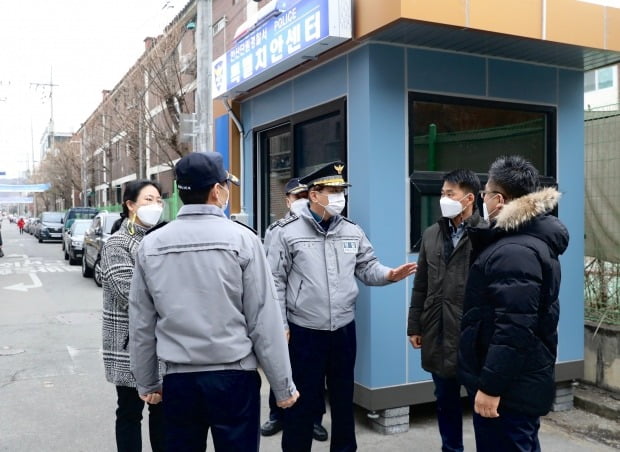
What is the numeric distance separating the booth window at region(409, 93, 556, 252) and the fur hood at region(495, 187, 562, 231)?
6.78 feet

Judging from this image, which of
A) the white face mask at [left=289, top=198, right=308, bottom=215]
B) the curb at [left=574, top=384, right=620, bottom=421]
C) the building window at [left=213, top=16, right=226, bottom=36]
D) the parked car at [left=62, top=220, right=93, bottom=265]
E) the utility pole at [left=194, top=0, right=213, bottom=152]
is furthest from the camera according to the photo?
the building window at [left=213, top=16, right=226, bottom=36]

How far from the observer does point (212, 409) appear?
8.44ft

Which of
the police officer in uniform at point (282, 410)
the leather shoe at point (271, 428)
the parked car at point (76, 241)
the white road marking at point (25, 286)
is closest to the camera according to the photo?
the police officer in uniform at point (282, 410)

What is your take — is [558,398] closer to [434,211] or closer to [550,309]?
[434,211]

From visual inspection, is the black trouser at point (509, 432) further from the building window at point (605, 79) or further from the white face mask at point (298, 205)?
the building window at point (605, 79)

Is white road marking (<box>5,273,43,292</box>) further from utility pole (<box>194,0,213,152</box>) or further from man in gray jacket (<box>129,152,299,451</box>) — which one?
man in gray jacket (<box>129,152,299,451</box>)

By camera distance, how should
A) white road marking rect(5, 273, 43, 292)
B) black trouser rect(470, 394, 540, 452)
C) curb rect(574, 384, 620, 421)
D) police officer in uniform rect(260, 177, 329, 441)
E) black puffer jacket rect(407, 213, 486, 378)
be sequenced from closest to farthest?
black trouser rect(470, 394, 540, 452) < black puffer jacket rect(407, 213, 486, 378) < police officer in uniform rect(260, 177, 329, 441) < curb rect(574, 384, 620, 421) < white road marking rect(5, 273, 43, 292)

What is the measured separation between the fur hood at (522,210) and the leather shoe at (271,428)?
2.97m

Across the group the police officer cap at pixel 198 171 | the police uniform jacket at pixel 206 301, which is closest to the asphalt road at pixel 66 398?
the police uniform jacket at pixel 206 301

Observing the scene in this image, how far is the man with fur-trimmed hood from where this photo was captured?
8.82ft

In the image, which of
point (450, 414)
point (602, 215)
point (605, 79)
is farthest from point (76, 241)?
point (605, 79)

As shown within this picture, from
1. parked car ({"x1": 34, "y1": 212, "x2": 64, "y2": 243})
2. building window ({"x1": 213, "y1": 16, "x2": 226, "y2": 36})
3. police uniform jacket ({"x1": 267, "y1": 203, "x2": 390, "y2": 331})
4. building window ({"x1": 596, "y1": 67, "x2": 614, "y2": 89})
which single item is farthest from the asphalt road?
parked car ({"x1": 34, "y1": 212, "x2": 64, "y2": 243})

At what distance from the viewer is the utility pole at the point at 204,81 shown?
29.0 ft

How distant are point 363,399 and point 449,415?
3.17 ft
